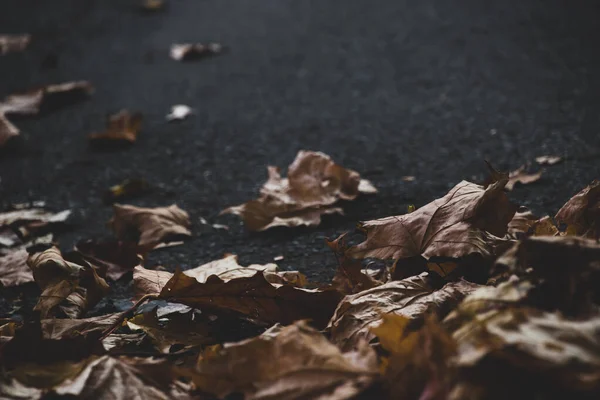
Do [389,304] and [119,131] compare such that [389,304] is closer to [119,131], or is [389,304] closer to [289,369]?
[289,369]

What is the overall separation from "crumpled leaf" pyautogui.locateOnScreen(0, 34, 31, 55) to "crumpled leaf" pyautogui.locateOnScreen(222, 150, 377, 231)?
8.80 ft

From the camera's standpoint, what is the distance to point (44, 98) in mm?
3035

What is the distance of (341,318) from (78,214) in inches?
45.1

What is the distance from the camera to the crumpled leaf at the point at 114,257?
1.54 m

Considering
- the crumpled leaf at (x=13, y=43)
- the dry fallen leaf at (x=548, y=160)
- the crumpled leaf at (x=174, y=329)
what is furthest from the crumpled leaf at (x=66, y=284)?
the crumpled leaf at (x=13, y=43)

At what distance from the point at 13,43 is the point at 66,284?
128 inches

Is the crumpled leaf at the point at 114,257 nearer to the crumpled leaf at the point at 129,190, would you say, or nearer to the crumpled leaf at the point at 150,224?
the crumpled leaf at the point at 150,224

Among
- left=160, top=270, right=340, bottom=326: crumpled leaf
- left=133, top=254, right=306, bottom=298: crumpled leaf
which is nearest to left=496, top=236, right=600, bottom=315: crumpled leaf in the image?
left=160, top=270, right=340, bottom=326: crumpled leaf

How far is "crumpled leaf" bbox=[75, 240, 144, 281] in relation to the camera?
1542 mm

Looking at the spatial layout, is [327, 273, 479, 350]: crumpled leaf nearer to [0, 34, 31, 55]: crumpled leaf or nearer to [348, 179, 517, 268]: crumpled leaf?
Answer: [348, 179, 517, 268]: crumpled leaf

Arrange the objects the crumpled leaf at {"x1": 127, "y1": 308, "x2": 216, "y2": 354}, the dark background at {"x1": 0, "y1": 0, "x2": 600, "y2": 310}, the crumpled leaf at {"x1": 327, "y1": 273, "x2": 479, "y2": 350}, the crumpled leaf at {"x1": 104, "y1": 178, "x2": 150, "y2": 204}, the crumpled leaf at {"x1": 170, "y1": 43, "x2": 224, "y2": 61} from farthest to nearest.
A: the crumpled leaf at {"x1": 170, "y1": 43, "x2": 224, "y2": 61}, the crumpled leaf at {"x1": 104, "y1": 178, "x2": 150, "y2": 204}, the dark background at {"x1": 0, "y1": 0, "x2": 600, "y2": 310}, the crumpled leaf at {"x1": 127, "y1": 308, "x2": 216, "y2": 354}, the crumpled leaf at {"x1": 327, "y1": 273, "x2": 479, "y2": 350}

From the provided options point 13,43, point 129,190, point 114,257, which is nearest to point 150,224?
point 114,257

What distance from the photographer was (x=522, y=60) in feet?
8.82

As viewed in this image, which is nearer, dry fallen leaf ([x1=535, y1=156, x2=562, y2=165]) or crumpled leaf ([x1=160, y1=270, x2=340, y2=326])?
crumpled leaf ([x1=160, y1=270, x2=340, y2=326])
